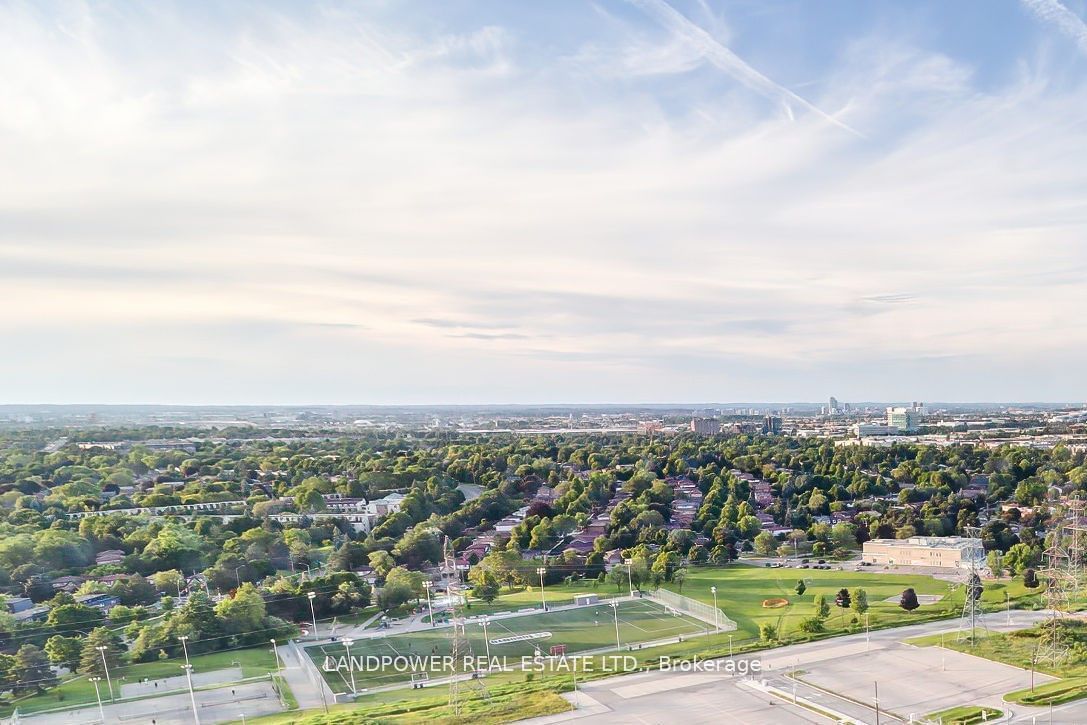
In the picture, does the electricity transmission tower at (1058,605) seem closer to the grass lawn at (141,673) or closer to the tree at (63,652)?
the grass lawn at (141,673)

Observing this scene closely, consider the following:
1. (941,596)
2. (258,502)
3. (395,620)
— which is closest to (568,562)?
(395,620)

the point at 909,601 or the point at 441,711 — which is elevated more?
the point at 909,601

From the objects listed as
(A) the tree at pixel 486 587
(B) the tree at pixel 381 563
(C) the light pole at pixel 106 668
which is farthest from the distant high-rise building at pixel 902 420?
(C) the light pole at pixel 106 668

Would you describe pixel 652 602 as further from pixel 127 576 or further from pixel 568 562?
pixel 127 576

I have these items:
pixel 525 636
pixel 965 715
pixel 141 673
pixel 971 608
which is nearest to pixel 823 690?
pixel 965 715

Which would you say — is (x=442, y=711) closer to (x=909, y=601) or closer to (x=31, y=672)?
(x=31, y=672)
